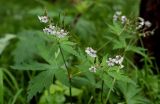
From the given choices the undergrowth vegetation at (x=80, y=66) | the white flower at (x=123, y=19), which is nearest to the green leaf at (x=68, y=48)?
the undergrowth vegetation at (x=80, y=66)

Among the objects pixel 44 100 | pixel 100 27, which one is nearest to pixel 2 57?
pixel 100 27

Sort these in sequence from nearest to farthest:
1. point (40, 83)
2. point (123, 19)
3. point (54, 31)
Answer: point (54, 31) → point (40, 83) → point (123, 19)

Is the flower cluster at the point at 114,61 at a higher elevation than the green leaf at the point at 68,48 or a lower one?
lower

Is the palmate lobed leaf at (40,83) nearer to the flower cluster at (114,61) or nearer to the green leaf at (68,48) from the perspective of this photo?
the green leaf at (68,48)

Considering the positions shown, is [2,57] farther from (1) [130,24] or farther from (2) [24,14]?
(1) [130,24]

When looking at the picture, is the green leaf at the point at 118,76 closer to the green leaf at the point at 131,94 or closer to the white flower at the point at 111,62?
the white flower at the point at 111,62

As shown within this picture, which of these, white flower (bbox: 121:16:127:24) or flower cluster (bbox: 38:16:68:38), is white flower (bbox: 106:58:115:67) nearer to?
flower cluster (bbox: 38:16:68:38)

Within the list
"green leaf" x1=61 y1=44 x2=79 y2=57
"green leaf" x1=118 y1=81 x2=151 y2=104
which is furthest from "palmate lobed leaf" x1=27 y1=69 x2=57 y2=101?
"green leaf" x1=118 y1=81 x2=151 y2=104

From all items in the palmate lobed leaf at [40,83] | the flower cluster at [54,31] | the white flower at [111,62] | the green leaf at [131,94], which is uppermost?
the flower cluster at [54,31]

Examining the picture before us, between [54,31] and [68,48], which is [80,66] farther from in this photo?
[54,31]

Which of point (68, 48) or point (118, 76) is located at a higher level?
point (68, 48)

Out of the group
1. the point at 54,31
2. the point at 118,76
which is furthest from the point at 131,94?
the point at 54,31

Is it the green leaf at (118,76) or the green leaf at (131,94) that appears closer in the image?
the green leaf at (118,76)

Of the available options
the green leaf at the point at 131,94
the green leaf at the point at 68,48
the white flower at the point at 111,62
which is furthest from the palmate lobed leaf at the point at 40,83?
the green leaf at the point at 131,94
